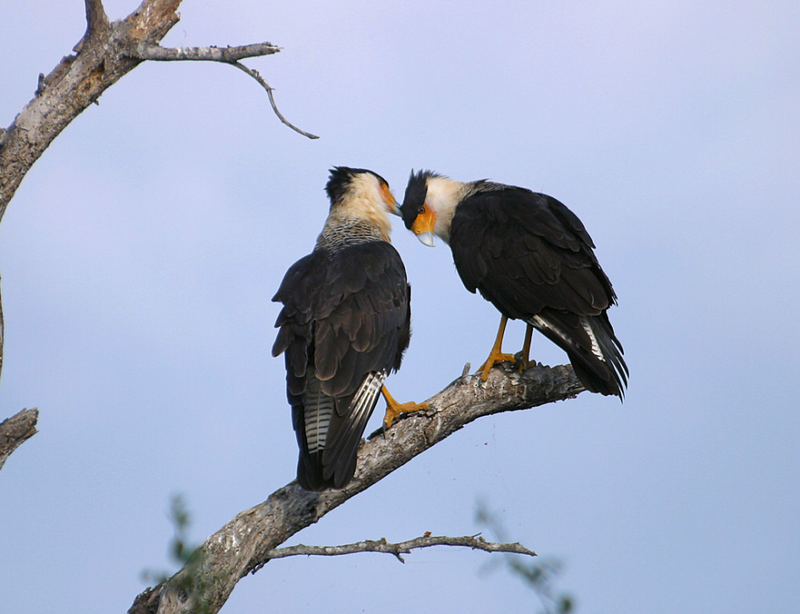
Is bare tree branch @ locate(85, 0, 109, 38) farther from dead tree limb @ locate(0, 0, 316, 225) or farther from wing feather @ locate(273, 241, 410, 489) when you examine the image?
wing feather @ locate(273, 241, 410, 489)

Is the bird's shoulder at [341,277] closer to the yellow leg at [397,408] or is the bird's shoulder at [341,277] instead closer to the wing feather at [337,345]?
the wing feather at [337,345]

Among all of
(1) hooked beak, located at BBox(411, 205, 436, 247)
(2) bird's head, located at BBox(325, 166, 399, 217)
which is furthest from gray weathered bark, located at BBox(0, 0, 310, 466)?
→ (1) hooked beak, located at BBox(411, 205, 436, 247)

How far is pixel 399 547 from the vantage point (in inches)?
168

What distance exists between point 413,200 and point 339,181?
487mm

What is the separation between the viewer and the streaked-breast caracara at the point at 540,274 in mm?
4676

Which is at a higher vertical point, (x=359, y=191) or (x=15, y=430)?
(x=359, y=191)

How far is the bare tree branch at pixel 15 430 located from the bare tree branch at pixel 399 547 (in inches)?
46.2

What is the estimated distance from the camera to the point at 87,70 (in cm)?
455

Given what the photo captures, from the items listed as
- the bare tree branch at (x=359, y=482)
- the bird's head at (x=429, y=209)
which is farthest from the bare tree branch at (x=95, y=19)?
the bare tree branch at (x=359, y=482)

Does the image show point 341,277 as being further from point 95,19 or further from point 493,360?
point 95,19

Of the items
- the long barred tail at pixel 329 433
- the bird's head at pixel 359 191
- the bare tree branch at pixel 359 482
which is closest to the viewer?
the bare tree branch at pixel 359 482

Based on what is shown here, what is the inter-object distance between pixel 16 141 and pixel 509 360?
107 inches

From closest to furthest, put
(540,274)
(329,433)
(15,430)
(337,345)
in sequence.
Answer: (15,430)
(329,433)
(337,345)
(540,274)

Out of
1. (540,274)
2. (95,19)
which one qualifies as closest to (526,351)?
(540,274)
